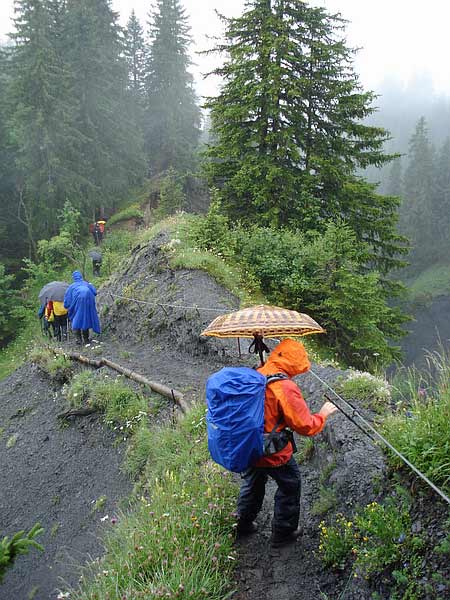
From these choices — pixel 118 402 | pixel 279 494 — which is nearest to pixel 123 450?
pixel 118 402

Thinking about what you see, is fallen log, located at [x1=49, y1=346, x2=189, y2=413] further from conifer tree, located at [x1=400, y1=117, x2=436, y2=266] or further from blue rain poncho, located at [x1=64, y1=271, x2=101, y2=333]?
conifer tree, located at [x1=400, y1=117, x2=436, y2=266]

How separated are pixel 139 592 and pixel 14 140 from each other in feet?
104

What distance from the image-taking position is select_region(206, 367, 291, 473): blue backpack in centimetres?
321

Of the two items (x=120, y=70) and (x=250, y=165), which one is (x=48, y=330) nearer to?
(x=250, y=165)

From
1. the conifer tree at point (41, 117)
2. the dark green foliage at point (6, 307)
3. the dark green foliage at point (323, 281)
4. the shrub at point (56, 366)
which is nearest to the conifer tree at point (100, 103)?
the conifer tree at point (41, 117)

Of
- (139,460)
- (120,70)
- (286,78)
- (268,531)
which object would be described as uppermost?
(120,70)

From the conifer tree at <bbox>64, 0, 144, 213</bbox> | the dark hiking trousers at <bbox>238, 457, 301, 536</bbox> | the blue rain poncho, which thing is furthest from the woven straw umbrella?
the conifer tree at <bbox>64, 0, 144, 213</bbox>

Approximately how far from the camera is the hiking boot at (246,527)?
3959 mm

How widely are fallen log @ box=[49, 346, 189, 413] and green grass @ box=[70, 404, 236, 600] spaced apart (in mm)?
2149

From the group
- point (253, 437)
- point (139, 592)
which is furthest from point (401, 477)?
point (139, 592)

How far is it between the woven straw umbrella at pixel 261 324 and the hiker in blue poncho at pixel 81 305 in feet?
25.6

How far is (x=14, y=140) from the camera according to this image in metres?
29.3

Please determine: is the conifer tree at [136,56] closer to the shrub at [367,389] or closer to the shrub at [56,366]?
the shrub at [56,366]

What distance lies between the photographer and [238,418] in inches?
126
